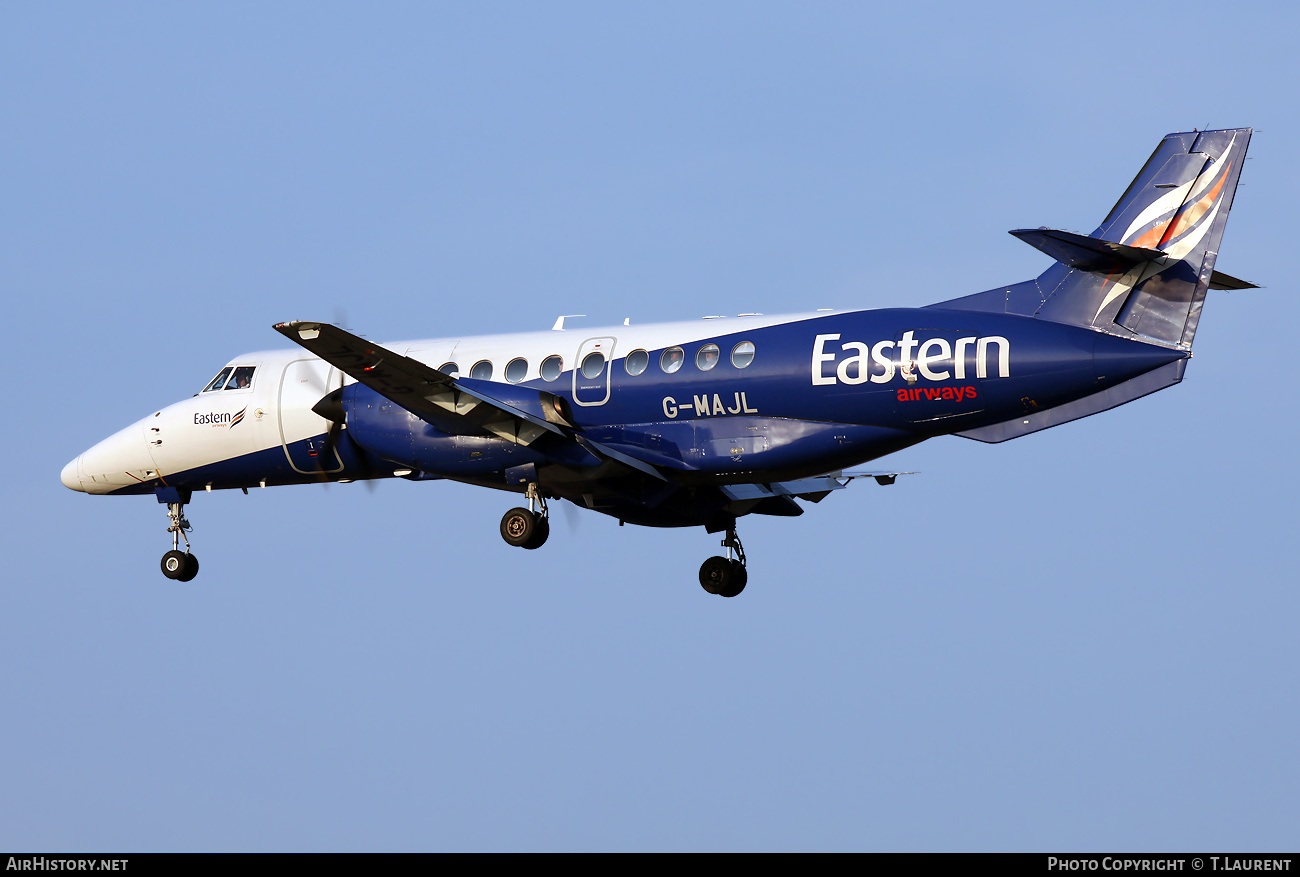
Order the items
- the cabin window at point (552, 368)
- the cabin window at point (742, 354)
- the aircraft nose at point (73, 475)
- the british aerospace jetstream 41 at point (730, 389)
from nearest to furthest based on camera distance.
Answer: the british aerospace jetstream 41 at point (730, 389), the cabin window at point (742, 354), the cabin window at point (552, 368), the aircraft nose at point (73, 475)

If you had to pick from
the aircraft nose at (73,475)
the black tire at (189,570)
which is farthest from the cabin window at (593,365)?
the aircraft nose at (73,475)

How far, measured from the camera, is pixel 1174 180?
77.7 feet

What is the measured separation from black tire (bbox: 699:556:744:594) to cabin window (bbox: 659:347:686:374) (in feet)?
15.0

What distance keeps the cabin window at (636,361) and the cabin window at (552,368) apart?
1.14 m

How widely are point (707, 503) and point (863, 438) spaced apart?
13.8 feet

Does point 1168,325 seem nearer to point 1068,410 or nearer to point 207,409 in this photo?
point 1068,410

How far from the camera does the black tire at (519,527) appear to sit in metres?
25.9

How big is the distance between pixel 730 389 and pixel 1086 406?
5199 mm

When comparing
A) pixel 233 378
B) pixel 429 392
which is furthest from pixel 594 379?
pixel 233 378

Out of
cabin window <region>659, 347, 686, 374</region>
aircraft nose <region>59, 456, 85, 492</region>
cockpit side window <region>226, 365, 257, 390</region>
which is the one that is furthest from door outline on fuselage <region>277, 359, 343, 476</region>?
cabin window <region>659, 347, 686, 374</region>

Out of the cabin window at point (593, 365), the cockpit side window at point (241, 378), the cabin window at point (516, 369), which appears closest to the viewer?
the cabin window at point (593, 365)

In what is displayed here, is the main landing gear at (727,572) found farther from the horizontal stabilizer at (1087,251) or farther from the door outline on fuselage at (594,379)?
the horizontal stabilizer at (1087,251)

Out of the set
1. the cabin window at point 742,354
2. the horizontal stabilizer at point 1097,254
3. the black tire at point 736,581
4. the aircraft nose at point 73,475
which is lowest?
the black tire at point 736,581

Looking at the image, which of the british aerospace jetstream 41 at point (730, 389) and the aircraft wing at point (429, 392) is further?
the aircraft wing at point (429, 392)
